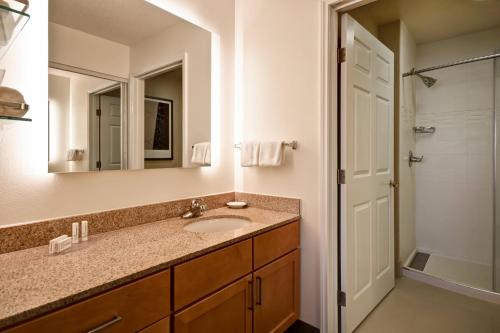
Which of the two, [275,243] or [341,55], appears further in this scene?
[341,55]

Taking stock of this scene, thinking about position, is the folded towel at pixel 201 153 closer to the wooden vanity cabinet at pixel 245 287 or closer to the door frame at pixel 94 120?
the door frame at pixel 94 120

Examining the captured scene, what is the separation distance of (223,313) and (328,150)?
1.03 metres

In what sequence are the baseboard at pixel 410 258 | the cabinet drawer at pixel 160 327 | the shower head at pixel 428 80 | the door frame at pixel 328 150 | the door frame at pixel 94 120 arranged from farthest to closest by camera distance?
the shower head at pixel 428 80 → the baseboard at pixel 410 258 → the door frame at pixel 328 150 → the door frame at pixel 94 120 → the cabinet drawer at pixel 160 327

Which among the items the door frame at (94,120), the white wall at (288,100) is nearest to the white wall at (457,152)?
the white wall at (288,100)

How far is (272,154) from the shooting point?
1.73 meters

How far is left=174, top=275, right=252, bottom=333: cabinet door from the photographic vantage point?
103 centimetres

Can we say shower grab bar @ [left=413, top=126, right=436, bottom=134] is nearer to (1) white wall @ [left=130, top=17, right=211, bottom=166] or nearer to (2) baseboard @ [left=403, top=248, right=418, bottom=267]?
(2) baseboard @ [left=403, top=248, right=418, bottom=267]

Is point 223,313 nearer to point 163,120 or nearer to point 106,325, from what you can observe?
point 106,325

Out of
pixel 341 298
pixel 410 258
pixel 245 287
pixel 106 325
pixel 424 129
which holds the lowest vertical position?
pixel 410 258

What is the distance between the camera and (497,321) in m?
1.89

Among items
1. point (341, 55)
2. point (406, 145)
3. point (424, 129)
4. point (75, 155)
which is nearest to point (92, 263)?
point (75, 155)

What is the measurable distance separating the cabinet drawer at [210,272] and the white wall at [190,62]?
73 centimetres

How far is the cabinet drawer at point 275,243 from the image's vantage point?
137cm

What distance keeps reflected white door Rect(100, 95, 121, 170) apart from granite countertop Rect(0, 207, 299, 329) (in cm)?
35
